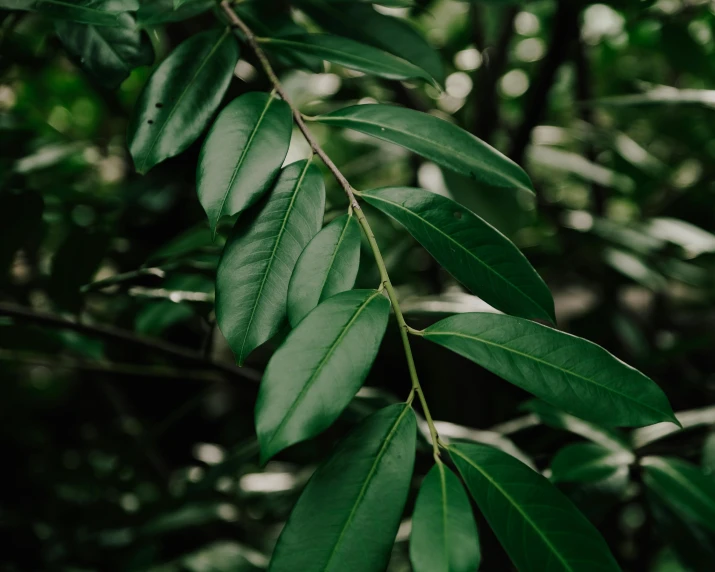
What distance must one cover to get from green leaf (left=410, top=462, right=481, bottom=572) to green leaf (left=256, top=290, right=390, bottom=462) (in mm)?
72

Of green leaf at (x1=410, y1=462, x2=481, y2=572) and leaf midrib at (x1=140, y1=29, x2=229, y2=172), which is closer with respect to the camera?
green leaf at (x1=410, y1=462, x2=481, y2=572)

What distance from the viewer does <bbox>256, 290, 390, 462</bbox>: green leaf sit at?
30cm

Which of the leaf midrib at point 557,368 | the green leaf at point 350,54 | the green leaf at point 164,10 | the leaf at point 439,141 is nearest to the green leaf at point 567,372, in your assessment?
the leaf midrib at point 557,368

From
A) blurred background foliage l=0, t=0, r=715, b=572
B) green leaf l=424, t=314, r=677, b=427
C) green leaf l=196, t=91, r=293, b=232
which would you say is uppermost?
green leaf l=196, t=91, r=293, b=232

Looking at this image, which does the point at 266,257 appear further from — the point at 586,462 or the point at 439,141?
the point at 586,462

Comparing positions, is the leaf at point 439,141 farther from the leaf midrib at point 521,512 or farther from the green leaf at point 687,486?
the green leaf at point 687,486

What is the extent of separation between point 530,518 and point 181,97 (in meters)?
0.38

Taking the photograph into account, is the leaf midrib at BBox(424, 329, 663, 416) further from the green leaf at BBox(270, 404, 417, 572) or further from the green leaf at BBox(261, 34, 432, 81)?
the green leaf at BBox(261, 34, 432, 81)

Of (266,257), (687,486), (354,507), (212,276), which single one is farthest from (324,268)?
(687,486)

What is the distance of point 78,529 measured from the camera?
921 mm

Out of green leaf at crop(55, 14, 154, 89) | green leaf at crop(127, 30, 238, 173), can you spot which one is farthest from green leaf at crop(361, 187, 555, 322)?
green leaf at crop(55, 14, 154, 89)

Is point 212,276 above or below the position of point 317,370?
below

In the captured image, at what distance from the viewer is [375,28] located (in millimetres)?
681

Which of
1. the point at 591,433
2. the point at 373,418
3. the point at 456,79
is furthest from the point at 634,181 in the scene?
the point at 373,418
